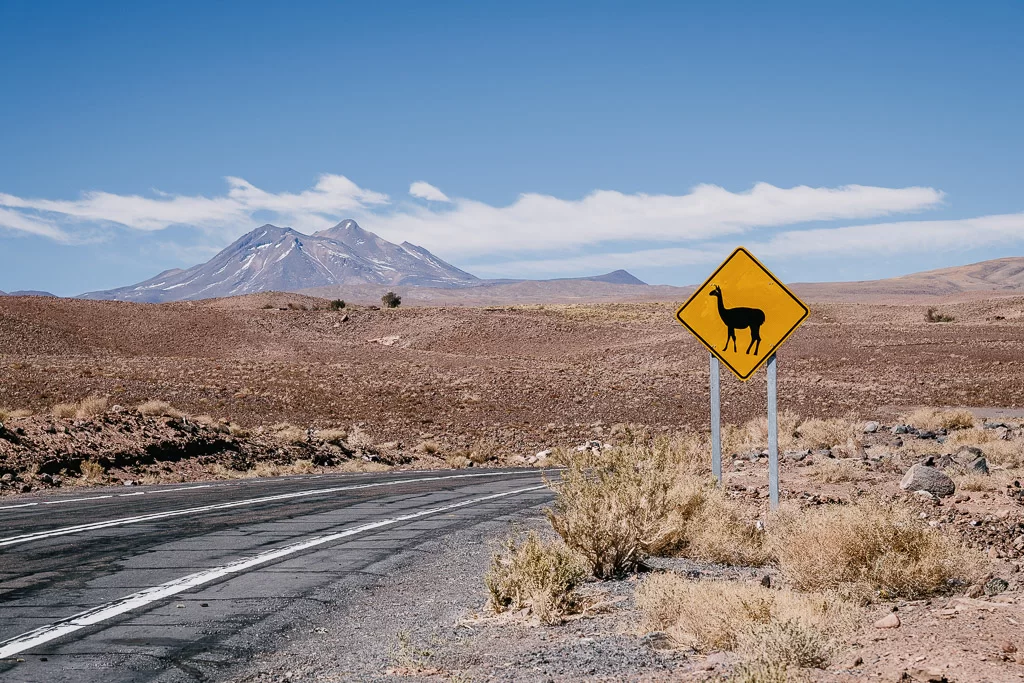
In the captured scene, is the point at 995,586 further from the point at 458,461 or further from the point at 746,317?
the point at 458,461

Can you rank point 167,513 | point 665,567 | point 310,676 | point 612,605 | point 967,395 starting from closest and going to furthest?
point 310,676
point 612,605
point 665,567
point 167,513
point 967,395

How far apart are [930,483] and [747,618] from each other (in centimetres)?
775

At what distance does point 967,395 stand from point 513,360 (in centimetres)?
3077

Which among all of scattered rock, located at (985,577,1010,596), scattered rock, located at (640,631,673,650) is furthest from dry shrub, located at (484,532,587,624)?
scattered rock, located at (985,577,1010,596)

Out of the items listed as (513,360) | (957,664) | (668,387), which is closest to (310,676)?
(957,664)

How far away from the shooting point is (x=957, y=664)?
169 inches

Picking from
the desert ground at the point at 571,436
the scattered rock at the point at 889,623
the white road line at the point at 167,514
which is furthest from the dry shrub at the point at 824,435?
the scattered rock at the point at 889,623

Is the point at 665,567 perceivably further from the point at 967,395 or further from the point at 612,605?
the point at 967,395

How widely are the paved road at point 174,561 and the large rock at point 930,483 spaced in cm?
525

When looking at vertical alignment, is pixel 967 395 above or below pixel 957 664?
below

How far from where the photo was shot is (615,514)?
25.7 ft

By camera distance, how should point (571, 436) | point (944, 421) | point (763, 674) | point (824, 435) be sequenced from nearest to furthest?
point (763, 674) < point (824, 435) < point (944, 421) < point (571, 436)

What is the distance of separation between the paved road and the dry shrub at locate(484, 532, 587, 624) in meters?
1.68

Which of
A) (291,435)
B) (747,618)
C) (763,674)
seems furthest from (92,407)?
(763,674)
